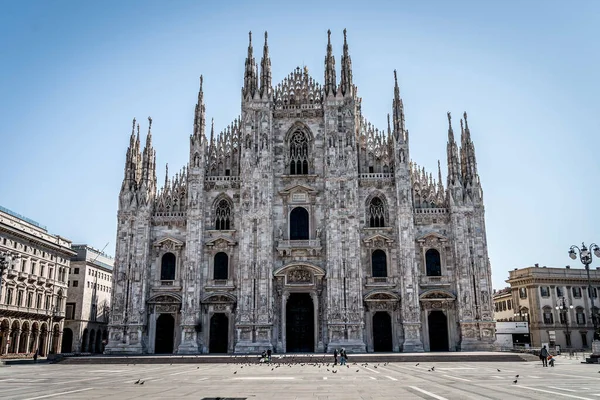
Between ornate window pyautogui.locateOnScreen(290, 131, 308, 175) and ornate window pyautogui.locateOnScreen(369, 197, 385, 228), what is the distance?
6.00 m

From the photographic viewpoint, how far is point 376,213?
4450cm

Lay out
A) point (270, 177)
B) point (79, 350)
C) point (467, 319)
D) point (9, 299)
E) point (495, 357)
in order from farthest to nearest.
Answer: point (79, 350) < point (9, 299) < point (270, 177) < point (467, 319) < point (495, 357)

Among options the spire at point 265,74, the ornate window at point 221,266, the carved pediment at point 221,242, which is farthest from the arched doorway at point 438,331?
the spire at point 265,74

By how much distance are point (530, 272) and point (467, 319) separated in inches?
1243

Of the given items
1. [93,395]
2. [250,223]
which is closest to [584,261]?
[250,223]

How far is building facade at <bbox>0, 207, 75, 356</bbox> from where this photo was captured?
162ft

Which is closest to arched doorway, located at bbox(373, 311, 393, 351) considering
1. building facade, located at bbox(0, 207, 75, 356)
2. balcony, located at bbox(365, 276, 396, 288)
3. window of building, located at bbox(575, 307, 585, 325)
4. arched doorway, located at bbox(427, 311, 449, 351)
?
balcony, located at bbox(365, 276, 396, 288)

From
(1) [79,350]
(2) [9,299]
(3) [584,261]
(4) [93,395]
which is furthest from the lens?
(1) [79,350]

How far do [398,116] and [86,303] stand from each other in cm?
4393

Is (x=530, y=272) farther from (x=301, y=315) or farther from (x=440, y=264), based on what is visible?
(x=301, y=315)

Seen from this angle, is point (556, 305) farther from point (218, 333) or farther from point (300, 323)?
point (218, 333)

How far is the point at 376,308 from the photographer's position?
139ft

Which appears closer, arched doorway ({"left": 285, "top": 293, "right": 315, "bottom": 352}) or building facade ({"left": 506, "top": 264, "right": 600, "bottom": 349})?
arched doorway ({"left": 285, "top": 293, "right": 315, "bottom": 352})

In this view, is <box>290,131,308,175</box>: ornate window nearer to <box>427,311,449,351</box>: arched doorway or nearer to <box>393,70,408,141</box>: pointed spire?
<box>393,70,408,141</box>: pointed spire
